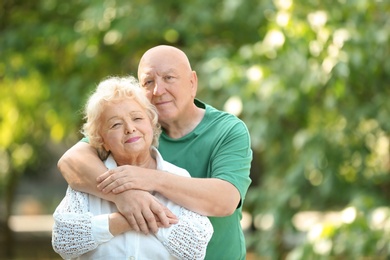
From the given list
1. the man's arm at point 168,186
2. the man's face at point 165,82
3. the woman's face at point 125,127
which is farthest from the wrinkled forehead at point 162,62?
the man's arm at point 168,186

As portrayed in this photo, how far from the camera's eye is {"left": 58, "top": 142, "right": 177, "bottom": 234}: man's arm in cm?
278

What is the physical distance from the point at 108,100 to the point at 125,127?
96mm

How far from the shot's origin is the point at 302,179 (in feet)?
Result: 22.8

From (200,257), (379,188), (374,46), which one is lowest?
(200,257)

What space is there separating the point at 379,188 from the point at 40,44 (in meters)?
3.34

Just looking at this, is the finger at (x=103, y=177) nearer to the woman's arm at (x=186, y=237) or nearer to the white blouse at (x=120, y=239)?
the white blouse at (x=120, y=239)

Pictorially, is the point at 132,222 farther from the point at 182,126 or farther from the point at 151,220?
the point at 182,126

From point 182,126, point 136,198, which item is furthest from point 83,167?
point 182,126

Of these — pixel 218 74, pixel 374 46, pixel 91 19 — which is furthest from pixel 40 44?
pixel 374 46

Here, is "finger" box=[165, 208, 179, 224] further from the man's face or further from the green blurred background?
the green blurred background

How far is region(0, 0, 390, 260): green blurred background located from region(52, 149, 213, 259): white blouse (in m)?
3.19

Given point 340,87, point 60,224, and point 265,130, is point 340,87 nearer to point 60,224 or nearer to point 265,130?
point 265,130

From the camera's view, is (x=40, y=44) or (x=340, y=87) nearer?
(x=340, y=87)

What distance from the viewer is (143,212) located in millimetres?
2785
